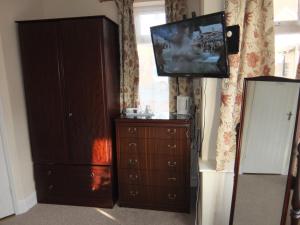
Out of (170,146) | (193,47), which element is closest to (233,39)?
(193,47)

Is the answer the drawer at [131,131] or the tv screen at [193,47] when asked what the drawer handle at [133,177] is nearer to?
the drawer at [131,131]

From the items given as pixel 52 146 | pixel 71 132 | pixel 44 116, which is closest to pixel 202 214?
pixel 71 132

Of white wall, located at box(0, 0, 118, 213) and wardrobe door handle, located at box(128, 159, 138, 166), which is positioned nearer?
white wall, located at box(0, 0, 118, 213)

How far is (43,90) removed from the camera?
95.5 inches

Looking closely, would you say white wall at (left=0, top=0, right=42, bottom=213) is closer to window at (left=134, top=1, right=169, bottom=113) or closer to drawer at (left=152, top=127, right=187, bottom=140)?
window at (left=134, top=1, right=169, bottom=113)

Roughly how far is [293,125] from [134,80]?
1.81m

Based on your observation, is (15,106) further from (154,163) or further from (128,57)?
(154,163)

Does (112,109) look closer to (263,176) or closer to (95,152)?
(95,152)

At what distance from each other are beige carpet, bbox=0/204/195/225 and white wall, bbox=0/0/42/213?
0.57 feet

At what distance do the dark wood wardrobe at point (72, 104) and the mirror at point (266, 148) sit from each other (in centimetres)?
139

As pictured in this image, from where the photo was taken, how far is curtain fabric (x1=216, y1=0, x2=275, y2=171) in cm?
158

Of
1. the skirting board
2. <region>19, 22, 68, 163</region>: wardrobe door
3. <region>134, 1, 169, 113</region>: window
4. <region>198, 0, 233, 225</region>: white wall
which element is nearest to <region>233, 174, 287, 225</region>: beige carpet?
<region>198, 0, 233, 225</region>: white wall

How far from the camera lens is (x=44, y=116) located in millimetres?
2479

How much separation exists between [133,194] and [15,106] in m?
1.52
